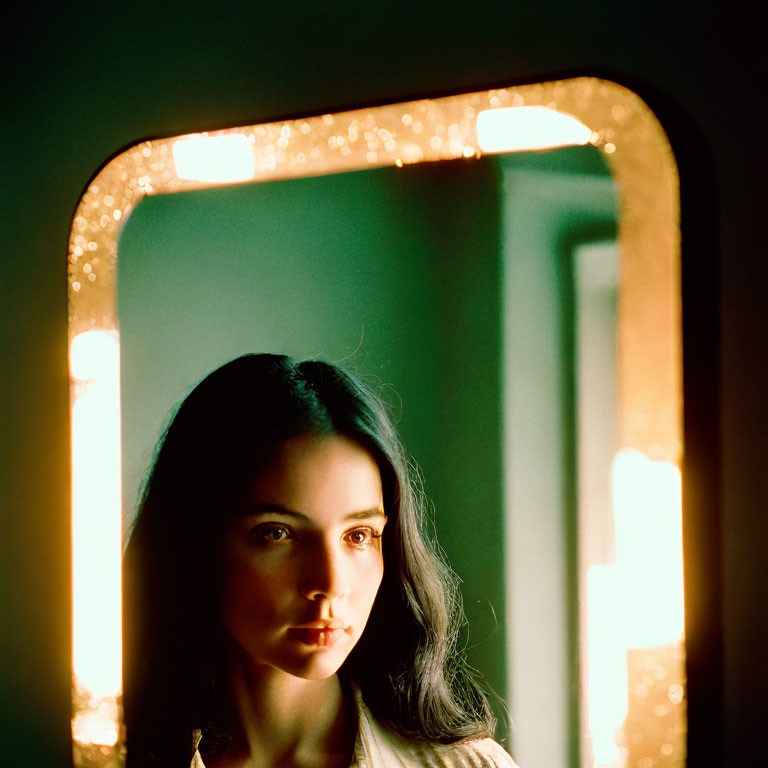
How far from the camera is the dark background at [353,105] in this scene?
602mm

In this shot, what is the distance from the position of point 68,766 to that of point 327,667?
0.35m

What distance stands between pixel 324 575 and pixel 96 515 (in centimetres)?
28

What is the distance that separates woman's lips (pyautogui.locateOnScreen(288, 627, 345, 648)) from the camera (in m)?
0.67

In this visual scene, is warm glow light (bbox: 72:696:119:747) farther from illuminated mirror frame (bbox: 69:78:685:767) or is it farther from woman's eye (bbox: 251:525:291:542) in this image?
woman's eye (bbox: 251:525:291:542)

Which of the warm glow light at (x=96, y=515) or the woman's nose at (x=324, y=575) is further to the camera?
the warm glow light at (x=96, y=515)

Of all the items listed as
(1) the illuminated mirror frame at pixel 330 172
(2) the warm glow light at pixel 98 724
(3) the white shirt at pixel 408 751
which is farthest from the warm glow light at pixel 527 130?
(2) the warm glow light at pixel 98 724

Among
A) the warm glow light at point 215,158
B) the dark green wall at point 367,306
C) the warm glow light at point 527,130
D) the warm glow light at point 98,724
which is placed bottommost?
the warm glow light at point 98,724

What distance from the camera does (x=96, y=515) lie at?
817 mm

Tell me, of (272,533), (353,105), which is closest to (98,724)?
(272,533)

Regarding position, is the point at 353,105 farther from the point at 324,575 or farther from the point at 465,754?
the point at 465,754

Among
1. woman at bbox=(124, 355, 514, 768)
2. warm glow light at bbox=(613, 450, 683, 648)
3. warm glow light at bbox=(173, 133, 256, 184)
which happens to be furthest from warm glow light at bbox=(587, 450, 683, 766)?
warm glow light at bbox=(173, 133, 256, 184)

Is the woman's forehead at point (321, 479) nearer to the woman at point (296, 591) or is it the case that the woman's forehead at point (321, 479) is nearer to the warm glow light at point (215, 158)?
the woman at point (296, 591)

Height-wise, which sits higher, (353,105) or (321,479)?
(353,105)

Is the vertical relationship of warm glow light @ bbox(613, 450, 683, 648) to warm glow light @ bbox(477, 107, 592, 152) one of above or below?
below
